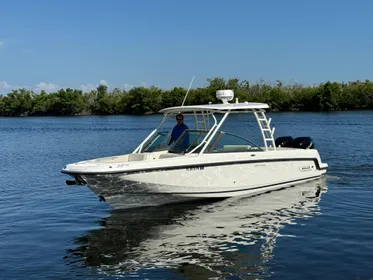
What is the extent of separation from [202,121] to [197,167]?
7.47 feet

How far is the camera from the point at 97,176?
10625 mm

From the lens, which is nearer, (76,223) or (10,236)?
(10,236)

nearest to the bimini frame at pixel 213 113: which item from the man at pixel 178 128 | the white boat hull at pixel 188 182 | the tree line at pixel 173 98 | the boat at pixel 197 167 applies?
the boat at pixel 197 167

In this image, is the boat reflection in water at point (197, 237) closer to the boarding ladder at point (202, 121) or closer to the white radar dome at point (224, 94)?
the boarding ladder at point (202, 121)

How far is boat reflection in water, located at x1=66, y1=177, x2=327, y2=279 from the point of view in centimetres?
818

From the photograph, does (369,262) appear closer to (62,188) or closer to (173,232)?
(173,232)

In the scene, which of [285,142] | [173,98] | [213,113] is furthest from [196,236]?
[173,98]

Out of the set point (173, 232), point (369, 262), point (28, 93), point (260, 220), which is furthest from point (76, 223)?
point (28, 93)

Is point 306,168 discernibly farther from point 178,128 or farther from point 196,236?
point 196,236

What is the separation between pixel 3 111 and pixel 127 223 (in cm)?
16633

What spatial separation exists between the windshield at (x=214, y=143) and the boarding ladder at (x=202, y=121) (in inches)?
34.8

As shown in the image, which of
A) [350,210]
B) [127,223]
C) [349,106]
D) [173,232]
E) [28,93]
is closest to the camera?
[173,232]

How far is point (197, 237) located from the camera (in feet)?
32.1

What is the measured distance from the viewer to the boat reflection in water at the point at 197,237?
8.18 m
